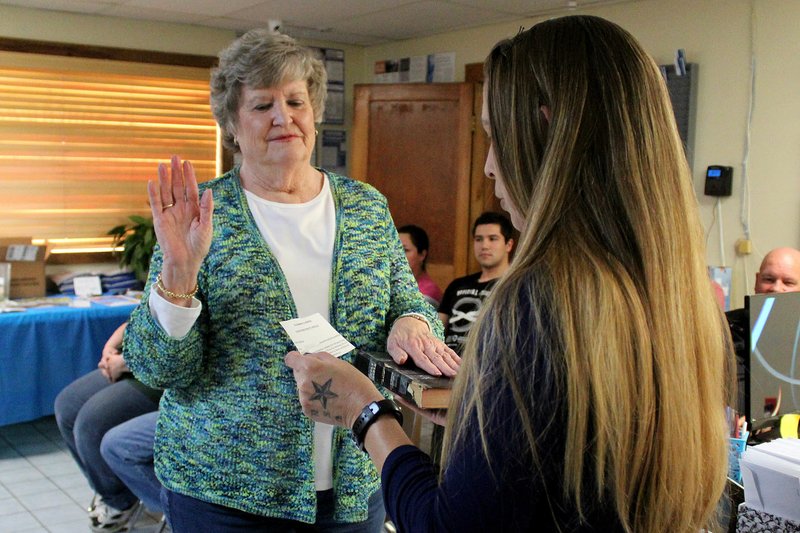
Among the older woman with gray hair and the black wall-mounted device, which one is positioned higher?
the black wall-mounted device

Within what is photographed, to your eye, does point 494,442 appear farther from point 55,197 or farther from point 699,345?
point 55,197

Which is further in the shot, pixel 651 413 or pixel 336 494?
pixel 336 494

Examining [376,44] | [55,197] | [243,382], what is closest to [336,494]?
[243,382]

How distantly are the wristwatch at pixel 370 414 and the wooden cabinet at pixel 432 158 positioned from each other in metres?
4.37

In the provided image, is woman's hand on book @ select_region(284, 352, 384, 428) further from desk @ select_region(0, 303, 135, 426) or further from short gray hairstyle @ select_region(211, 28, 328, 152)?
desk @ select_region(0, 303, 135, 426)

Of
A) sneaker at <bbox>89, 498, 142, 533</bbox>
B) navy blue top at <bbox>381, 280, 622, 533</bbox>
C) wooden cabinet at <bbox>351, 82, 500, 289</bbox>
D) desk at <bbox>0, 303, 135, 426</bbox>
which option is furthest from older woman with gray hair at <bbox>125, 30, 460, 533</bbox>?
wooden cabinet at <bbox>351, 82, 500, 289</bbox>

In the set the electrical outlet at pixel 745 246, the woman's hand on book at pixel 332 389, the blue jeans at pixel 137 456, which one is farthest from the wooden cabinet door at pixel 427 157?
the woman's hand on book at pixel 332 389

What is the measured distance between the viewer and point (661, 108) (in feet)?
2.87

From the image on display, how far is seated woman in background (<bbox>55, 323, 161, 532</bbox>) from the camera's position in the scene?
326cm

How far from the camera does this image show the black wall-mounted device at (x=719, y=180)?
13.5ft

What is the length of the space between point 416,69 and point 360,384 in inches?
198

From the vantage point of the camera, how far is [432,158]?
5562mm

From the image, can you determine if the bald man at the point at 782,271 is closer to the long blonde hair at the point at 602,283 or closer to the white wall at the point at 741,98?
the white wall at the point at 741,98

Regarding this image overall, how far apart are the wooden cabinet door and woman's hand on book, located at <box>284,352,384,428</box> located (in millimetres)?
4321
